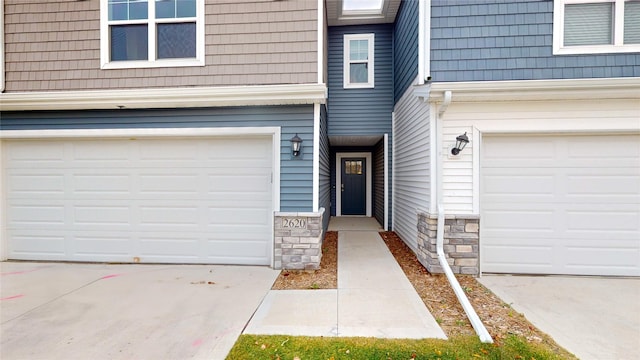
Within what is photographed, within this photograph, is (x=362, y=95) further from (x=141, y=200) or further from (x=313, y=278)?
(x=141, y=200)

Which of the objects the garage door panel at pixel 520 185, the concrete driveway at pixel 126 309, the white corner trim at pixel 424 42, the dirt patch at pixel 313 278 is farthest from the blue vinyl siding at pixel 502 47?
the concrete driveway at pixel 126 309

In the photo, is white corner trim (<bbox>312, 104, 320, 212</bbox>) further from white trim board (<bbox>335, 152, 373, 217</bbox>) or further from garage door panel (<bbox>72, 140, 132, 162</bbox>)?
white trim board (<bbox>335, 152, 373, 217</bbox>)

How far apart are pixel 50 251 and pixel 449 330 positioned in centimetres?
638

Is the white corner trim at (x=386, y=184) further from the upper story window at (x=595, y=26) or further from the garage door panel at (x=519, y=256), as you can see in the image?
the upper story window at (x=595, y=26)

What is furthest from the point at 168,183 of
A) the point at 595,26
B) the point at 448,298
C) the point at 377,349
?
the point at 595,26

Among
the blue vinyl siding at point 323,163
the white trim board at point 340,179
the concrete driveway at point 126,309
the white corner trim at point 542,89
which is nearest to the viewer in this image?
the concrete driveway at point 126,309

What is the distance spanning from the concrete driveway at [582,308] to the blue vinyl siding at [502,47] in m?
2.94

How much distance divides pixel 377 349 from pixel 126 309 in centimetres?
281

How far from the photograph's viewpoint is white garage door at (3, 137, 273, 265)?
435 centimetres

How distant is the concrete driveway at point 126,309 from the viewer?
2.33 metres

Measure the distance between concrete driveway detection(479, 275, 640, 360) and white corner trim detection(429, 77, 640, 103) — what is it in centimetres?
261

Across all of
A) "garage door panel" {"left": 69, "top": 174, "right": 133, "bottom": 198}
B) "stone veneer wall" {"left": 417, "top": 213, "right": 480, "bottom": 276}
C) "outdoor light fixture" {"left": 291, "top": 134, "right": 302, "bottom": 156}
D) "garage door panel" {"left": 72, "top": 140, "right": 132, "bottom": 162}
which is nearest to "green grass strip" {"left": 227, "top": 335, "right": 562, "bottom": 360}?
"stone veneer wall" {"left": 417, "top": 213, "right": 480, "bottom": 276}

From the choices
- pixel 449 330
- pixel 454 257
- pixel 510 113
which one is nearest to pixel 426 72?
pixel 510 113

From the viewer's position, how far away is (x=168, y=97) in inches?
160
